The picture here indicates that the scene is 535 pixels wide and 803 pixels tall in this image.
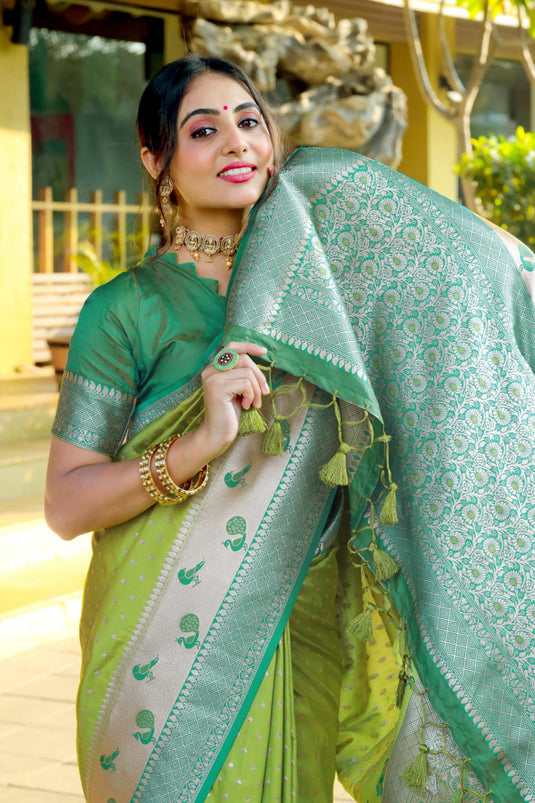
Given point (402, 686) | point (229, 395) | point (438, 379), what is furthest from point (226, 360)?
point (402, 686)

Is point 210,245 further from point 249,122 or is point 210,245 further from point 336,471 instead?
point 336,471

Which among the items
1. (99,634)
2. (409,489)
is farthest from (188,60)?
(99,634)

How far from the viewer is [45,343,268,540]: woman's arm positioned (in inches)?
52.4

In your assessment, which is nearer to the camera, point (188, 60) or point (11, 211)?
point (188, 60)

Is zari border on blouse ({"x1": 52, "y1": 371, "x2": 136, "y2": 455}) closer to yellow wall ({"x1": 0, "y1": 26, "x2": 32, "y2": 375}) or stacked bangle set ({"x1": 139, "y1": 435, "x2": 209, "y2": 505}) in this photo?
stacked bangle set ({"x1": 139, "y1": 435, "x2": 209, "y2": 505})

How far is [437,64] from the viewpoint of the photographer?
9.88 meters

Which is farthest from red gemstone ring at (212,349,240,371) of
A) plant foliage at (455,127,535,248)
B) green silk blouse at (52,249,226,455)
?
plant foliage at (455,127,535,248)

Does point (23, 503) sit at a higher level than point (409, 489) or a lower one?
lower

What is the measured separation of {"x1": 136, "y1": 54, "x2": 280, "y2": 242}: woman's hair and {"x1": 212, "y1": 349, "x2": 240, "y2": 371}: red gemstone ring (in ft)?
1.13

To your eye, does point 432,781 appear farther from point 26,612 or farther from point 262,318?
point 26,612

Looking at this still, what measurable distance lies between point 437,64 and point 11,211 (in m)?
4.50

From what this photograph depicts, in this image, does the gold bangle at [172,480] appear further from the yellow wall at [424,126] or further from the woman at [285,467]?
the yellow wall at [424,126]

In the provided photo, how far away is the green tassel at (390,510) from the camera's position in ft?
4.52

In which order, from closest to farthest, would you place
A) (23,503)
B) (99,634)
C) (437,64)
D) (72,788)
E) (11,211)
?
(99,634) < (72,788) < (23,503) < (11,211) < (437,64)
